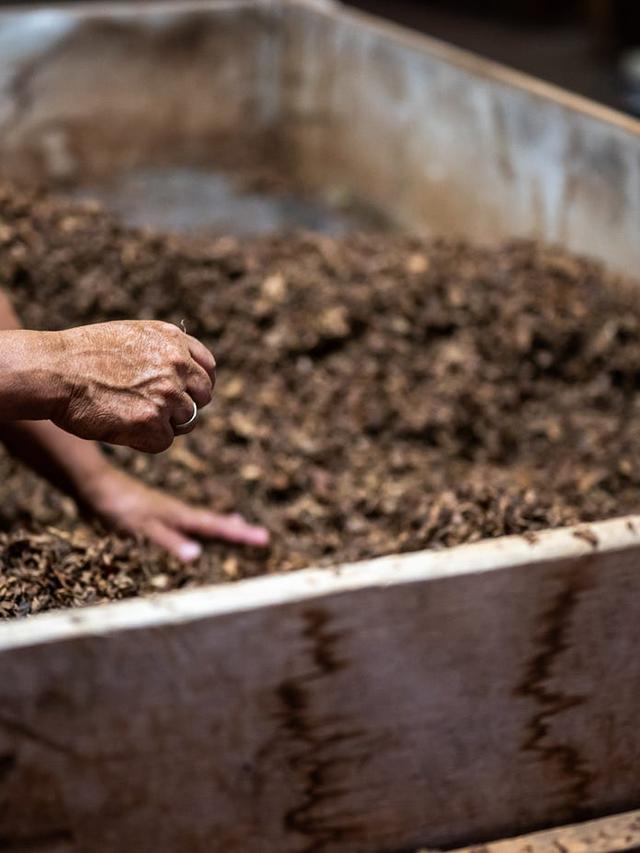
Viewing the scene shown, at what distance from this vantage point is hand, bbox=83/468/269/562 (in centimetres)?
145

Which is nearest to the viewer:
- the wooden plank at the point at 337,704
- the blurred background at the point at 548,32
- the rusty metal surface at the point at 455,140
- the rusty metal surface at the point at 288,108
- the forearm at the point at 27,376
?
the wooden plank at the point at 337,704

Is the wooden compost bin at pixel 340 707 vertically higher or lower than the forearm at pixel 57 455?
higher

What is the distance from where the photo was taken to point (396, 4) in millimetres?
7160

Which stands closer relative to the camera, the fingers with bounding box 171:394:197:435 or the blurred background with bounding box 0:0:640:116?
the fingers with bounding box 171:394:197:435

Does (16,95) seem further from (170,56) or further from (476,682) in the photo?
(476,682)

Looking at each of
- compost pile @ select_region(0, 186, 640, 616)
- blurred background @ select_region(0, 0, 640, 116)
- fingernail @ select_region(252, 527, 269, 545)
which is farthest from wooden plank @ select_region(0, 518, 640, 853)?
blurred background @ select_region(0, 0, 640, 116)

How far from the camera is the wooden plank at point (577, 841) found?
103 centimetres

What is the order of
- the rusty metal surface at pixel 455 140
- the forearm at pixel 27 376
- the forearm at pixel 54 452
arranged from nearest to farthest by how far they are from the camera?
the forearm at pixel 27 376
the forearm at pixel 54 452
the rusty metal surface at pixel 455 140

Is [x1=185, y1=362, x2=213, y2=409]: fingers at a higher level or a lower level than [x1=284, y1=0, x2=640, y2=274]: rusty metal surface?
higher

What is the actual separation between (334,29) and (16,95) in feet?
3.19

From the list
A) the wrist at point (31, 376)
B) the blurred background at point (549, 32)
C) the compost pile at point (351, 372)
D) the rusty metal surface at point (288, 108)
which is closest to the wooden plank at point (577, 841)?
the compost pile at point (351, 372)

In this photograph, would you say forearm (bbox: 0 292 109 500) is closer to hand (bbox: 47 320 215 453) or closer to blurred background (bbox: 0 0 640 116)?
hand (bbox: 47 320 215 453)

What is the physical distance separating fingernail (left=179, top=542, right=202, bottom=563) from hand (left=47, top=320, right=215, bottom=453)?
1.42ft

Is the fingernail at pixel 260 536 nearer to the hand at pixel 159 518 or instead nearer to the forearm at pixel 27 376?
the hand at pixel 159 518
